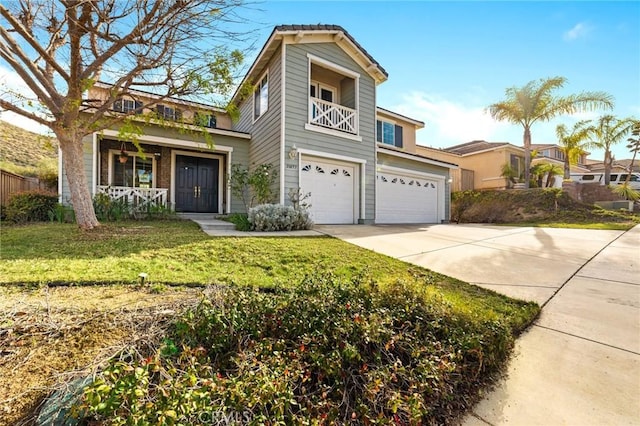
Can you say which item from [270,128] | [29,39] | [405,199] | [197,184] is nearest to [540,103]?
[405,199]

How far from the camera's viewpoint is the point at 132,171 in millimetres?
10867

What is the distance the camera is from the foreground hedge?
1414 mm

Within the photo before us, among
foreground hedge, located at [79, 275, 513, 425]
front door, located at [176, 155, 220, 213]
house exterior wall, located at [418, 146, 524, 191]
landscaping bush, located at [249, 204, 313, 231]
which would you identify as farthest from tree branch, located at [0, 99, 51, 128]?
house exterior wall, located at [418, 146, 524, 191]

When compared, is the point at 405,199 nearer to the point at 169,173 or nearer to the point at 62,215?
the point at 169,173

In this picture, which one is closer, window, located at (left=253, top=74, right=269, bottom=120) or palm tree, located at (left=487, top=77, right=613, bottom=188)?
window, located at (left=253, top=74, right=269, bottom=120)

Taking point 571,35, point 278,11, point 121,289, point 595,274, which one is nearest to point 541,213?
point 571,35

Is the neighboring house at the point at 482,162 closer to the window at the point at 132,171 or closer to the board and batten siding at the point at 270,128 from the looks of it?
the board and batten siding at the point at 270,128

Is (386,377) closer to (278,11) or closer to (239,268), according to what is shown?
(239,268)

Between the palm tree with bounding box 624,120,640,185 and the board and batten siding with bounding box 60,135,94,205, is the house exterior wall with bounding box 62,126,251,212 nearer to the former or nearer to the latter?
the board and batten siding with bounding box 60,135,94,205

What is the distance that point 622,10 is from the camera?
19.1 ft

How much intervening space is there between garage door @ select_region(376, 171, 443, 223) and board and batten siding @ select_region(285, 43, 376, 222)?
1.05 m

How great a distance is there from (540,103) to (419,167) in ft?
26.4

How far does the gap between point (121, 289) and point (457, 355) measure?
2.99 meters

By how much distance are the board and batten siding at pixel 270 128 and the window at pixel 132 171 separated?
3.71 meters
